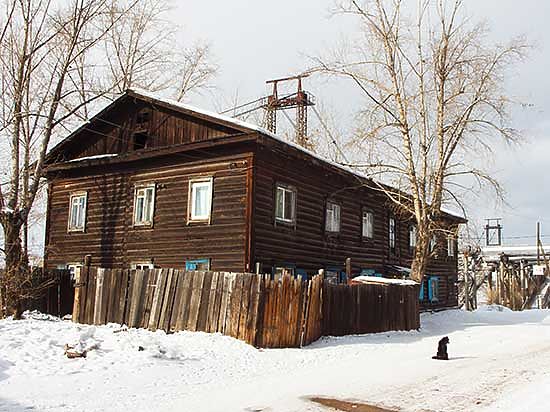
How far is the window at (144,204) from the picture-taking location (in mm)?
21641

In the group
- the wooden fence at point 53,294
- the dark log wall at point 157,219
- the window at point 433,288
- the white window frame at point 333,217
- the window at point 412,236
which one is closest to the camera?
the dark log wall at point 157,219

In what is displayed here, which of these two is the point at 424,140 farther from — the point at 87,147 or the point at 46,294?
the point at 46,294

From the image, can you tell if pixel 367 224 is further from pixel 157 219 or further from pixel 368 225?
pixel 157 219

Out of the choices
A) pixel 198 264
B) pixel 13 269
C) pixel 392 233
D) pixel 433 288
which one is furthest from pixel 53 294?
pixel 433 288

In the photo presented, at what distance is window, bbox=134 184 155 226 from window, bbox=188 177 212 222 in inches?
77.1

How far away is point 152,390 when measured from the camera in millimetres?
9445

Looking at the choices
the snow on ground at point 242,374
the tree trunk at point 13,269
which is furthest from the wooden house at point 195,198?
the snow on ground at point 242,374

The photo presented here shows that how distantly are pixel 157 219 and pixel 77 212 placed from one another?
199 inches

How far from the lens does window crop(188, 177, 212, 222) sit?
19875 mm

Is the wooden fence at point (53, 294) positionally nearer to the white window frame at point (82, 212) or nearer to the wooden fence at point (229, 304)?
the white window frame at point (82, 212)

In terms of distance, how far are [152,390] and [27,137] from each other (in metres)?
16.5

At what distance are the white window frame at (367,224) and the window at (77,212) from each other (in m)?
12.1

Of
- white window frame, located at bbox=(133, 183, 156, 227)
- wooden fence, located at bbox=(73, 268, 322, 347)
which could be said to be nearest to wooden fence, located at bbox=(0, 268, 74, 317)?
white window frame, located at bbox=(133, 183, 156, 227)

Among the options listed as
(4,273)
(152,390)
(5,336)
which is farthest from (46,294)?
(152,390)
